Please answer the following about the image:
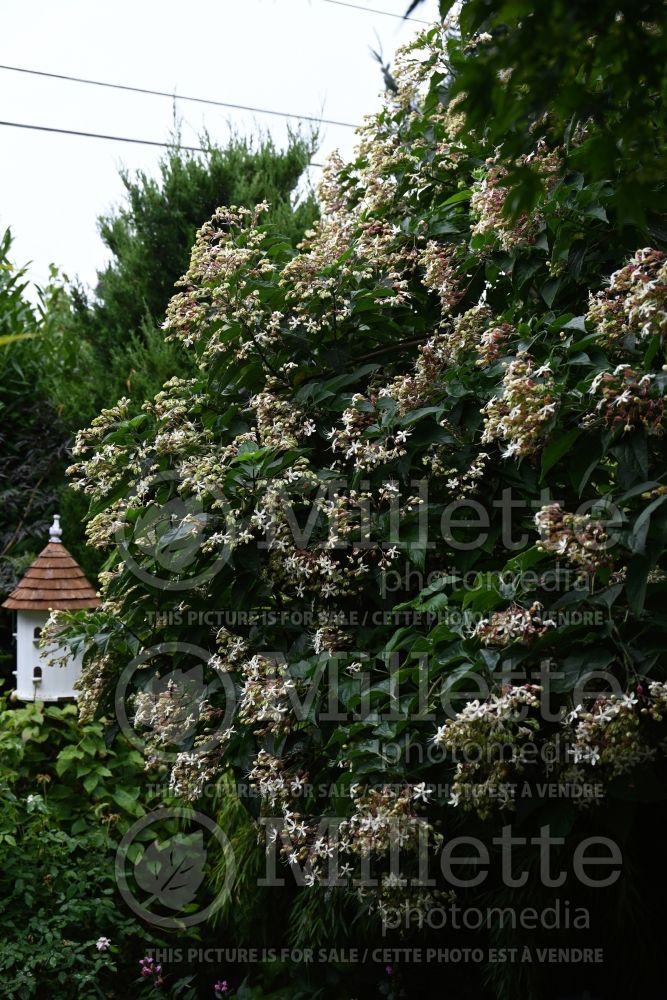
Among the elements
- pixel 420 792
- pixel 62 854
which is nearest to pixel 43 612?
pixel 62 854

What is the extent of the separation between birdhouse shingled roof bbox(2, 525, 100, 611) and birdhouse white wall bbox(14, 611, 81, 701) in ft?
0.29

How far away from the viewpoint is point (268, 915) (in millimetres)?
3354

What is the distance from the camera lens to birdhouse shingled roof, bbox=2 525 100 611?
429cm

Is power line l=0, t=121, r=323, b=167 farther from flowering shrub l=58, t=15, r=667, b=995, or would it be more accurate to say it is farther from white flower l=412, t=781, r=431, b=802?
white flower l=412, t=781, r=431, b=802

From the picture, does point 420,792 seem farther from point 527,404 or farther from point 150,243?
Result: point 150,243

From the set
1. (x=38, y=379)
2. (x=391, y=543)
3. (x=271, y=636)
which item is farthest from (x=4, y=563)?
(x=391, y=543)

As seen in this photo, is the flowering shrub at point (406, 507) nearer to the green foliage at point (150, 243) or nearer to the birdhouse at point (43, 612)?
the birdhouse at point (43, 612)

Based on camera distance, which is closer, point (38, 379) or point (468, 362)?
point (468, 362)

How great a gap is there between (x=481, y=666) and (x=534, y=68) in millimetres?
1185

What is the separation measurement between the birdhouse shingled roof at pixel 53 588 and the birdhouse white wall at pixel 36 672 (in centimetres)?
9

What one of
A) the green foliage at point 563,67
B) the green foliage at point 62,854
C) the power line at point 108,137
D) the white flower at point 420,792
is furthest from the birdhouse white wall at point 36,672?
the power line at point 108,137

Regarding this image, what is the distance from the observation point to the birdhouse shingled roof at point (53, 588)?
14.1ft

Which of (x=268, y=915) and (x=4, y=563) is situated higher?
(x=4, y=563)

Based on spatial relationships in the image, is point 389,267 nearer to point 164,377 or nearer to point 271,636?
point 271,636
